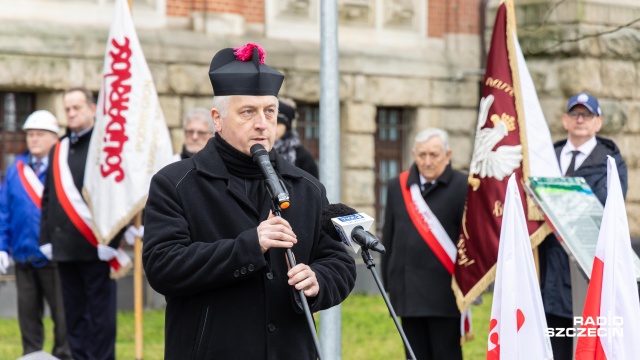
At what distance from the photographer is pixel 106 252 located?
31.4ft

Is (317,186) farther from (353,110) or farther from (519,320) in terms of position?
(353,110)

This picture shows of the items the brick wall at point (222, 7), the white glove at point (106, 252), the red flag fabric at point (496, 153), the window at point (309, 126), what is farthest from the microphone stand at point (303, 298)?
the window at point (309, 126)

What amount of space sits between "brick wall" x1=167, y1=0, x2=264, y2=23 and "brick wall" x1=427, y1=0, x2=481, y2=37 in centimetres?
283

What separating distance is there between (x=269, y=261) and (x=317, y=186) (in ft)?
1.47

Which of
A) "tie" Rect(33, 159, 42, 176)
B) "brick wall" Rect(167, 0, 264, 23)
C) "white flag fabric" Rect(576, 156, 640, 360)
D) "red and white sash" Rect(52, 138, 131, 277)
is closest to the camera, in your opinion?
"white flag fabric" Rect(576, 156, 640, 360)

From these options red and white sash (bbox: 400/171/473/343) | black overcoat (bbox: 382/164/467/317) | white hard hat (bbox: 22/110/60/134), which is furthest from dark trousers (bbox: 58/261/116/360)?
red and white sash (bbox: 400/171/473/343)

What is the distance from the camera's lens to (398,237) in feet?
28.9

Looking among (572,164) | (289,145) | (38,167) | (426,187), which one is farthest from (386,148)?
(572,164)

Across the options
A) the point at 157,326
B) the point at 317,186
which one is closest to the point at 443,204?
the point at 317,186

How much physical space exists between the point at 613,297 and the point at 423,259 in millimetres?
2711

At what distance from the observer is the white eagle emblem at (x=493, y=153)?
329 inches

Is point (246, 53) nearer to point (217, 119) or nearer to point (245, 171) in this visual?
point (217, 119)

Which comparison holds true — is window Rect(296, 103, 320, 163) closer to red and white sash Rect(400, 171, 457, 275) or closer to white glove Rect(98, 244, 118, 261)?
white glove Rect(98, 244, 118, 261)

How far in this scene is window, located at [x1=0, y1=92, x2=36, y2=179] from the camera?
13.6 metres
